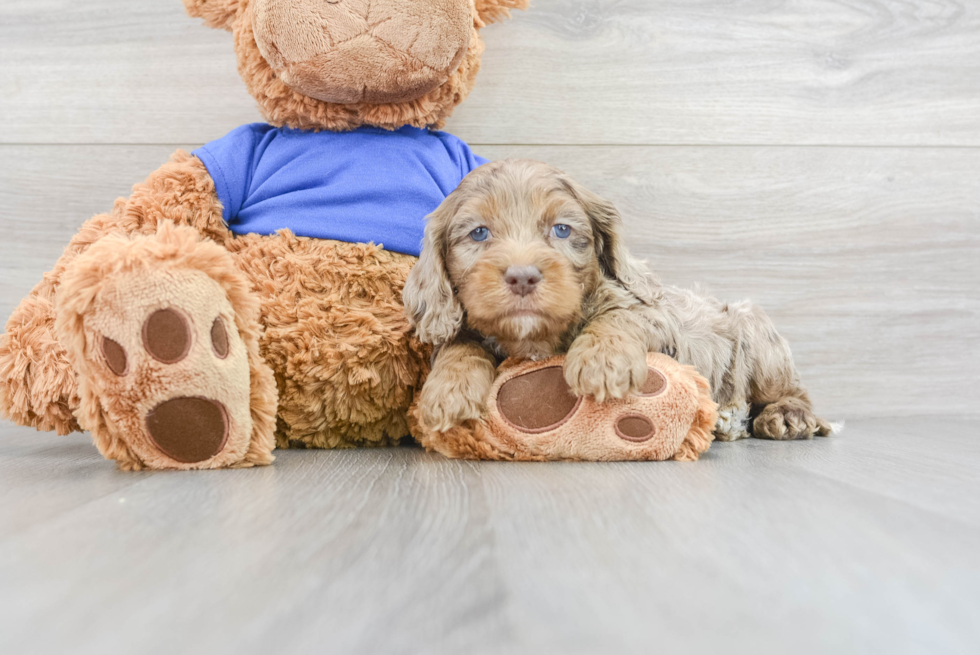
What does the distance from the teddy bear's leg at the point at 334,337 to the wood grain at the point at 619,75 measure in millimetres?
840

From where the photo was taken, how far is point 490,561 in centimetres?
77

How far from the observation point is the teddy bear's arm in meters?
1.46

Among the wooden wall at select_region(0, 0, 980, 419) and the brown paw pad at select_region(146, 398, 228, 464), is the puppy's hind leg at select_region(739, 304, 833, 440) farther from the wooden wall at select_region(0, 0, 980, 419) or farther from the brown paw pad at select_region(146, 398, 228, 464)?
the brown paw pad at select_region(146, 398, 228, 464)

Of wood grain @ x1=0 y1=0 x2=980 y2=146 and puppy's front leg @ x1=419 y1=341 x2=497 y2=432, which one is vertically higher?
wood grain @ x1=0 y1=0 x2=980 y2=146

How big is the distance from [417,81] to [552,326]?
0.65 m

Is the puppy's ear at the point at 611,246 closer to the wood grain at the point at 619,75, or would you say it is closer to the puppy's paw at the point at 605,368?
the puppy's paw at the point at 605,368

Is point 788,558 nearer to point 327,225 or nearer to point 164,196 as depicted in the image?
point 327,225

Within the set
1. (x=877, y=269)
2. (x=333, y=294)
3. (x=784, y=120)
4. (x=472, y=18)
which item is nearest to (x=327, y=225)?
(x=333, y=294)

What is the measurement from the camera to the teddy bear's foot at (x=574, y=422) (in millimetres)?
1361

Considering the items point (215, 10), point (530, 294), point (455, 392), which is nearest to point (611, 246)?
point (530, 294)

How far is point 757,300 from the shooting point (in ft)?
7.57

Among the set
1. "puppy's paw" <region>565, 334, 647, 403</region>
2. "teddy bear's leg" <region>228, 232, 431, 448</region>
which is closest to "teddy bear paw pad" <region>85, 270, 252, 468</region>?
"teddy bear's leg" <region>228, 232, 431, 448</region>

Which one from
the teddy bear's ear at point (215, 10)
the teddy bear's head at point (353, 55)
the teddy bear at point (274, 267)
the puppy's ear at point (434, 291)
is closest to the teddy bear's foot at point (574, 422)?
the puppy's ear at point (434, 291)

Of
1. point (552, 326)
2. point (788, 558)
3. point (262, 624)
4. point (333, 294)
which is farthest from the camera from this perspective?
point (333, 294)
